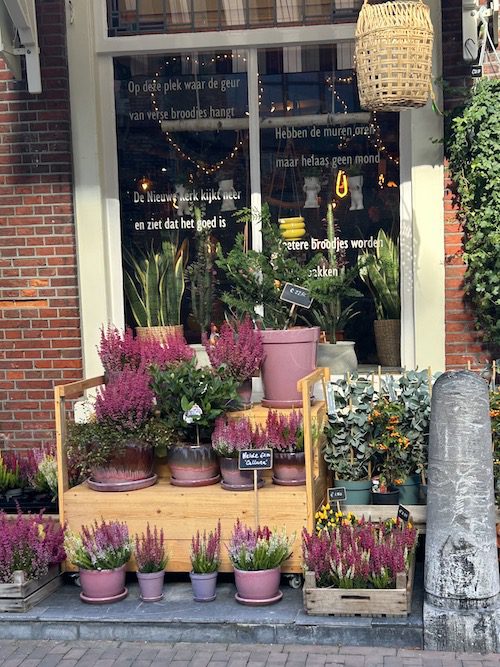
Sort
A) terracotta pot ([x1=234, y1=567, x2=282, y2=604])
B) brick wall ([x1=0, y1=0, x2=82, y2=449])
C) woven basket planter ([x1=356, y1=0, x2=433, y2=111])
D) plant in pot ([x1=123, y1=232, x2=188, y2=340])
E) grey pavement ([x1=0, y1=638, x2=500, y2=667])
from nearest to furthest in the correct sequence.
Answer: grey pavement ([x1=0, y1=638, x2=500, y2=667]), terracotta pot ([x1=234, y1=567, x2=282, y2=604]), woven basket planter ([x1=356, y1=0, x2=433, y2=111]), brick wall ([x1=0, y1=0, x2=82, y2=449]), plant in pot ([x1=123, y1=232, x2=188, y2=340])

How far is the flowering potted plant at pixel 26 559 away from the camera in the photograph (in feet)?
17.3

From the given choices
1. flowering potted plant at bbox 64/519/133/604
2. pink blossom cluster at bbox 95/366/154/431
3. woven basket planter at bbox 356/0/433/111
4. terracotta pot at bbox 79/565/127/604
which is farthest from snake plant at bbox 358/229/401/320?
terracotta pot at bbox 79/565/127/604

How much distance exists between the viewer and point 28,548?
17.6 ft

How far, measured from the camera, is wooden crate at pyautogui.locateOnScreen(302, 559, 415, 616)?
4914mm

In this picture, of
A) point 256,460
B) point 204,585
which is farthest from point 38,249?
point 204,585

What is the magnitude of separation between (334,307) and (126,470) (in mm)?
2008

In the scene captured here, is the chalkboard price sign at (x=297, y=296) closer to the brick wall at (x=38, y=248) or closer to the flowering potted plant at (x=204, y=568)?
the flowering potted plant at (x=204, y=568)

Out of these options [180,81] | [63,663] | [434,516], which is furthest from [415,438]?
[180,81]

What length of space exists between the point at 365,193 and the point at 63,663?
3.92 metres

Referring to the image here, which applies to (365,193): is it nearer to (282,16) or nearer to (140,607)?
(282,16)

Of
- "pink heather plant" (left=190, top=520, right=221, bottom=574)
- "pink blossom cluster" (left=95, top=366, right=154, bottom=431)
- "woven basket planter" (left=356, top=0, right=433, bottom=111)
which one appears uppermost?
"woven basket planter" (left=356, top=0, right=433, bottom=111)

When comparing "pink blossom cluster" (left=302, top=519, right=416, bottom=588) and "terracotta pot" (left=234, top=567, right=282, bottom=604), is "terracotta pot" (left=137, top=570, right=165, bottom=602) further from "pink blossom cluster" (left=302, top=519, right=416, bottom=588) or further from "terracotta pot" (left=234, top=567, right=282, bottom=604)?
"pink blossom cluster" (left=302, top=519, right=416, bottom=588)

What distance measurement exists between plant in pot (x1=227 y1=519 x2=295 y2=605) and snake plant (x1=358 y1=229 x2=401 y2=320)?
2.32 metres

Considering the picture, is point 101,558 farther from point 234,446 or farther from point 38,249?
point 38,249
